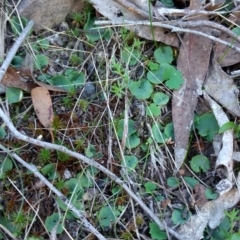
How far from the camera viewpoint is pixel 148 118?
91.0 inches

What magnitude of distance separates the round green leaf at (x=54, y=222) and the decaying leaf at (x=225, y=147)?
66 cm

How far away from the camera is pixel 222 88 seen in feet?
7.66

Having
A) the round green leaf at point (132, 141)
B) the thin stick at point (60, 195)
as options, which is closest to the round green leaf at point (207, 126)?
the round green leaf at point (132, 141)

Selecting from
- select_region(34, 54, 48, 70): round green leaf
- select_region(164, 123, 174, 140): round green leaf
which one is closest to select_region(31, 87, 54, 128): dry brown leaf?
select_region(34, 54, 48, 70): round green leaf

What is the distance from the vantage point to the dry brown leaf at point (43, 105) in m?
2.31

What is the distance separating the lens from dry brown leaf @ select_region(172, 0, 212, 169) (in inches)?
89.8

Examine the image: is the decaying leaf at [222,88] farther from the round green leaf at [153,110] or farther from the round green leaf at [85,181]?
the round green leaf at [85,181]

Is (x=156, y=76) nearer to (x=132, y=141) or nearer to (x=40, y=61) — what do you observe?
(x=132, y=141)

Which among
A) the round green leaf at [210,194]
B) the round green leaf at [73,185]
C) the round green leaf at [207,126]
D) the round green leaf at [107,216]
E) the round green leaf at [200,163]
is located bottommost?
the round green leaf at [107,216]

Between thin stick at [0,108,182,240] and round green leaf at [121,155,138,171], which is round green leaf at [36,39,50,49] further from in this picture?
round green leaf at [121,155,138,171]

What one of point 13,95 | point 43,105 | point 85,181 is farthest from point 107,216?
point 13,95

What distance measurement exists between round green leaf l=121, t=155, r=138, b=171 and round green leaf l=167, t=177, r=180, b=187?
0.15 meters

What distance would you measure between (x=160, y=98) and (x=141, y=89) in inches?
3.4

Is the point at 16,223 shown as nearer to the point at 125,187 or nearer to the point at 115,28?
the point at 125,187
